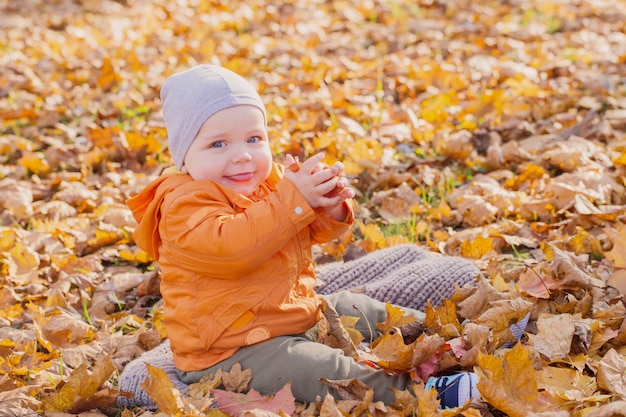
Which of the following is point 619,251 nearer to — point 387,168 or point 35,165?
point 387,168

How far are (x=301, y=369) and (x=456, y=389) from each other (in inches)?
18.0

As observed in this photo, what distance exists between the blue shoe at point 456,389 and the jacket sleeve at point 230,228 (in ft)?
1.98

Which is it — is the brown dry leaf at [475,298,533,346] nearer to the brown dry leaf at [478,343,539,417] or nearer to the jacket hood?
the brown dry leaf at [478,343,539,417]

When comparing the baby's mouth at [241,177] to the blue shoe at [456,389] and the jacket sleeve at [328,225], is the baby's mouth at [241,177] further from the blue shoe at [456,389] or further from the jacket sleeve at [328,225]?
the blue shoe at [456,389]

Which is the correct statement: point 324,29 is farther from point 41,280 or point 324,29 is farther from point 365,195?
point 41,280

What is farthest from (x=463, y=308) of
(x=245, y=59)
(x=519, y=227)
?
(x=245, y=59)

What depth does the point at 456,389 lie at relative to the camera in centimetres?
212

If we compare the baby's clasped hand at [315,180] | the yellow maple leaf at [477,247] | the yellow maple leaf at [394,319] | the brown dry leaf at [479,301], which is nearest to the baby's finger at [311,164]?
the baby's clasped hand at [315,180]

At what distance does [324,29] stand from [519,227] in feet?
15.4

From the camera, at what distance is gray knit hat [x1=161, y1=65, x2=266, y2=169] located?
7.53ft

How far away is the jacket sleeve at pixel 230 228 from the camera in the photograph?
7.07ft

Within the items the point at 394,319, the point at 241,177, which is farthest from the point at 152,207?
the point at 394,319

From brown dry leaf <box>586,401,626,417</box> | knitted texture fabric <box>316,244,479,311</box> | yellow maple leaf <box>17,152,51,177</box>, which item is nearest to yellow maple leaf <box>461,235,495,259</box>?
knitted texture fabric <box>316,244,479,311</box>

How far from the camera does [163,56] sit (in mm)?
6832
